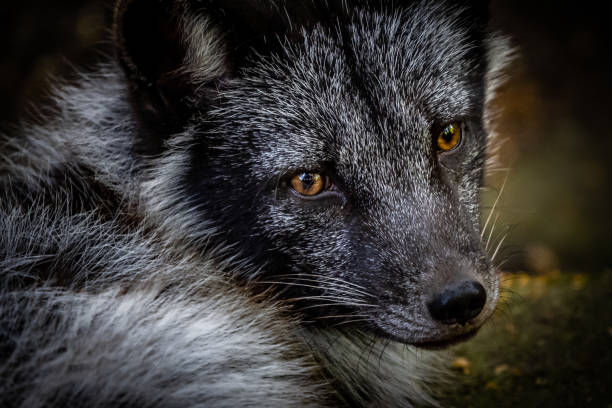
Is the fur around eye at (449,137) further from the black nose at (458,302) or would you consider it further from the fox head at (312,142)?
the black nose at (458,302)

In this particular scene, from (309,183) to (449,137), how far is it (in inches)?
33.3

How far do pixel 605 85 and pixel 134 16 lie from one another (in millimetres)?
6955

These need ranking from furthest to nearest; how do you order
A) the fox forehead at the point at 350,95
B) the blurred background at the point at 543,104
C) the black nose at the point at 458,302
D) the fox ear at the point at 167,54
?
1. the blurred background at the point at 543,104
2. the fox forehead at the point at 350,95
3. the fox ear at the point at 167,54
4. the black nose at the point at 458,302

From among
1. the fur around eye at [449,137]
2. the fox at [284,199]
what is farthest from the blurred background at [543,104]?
the fox at [284,199]

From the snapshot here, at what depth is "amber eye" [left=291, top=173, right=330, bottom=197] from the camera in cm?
294

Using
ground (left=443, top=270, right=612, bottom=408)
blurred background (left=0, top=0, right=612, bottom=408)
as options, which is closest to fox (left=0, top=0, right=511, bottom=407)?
ground (left=443, top=270, right=612, bottom=408)

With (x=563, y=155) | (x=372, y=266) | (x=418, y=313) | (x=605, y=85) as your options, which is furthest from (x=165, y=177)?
(x=605, y=85)

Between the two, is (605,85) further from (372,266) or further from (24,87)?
(24,87)

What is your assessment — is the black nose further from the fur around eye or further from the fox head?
the fur around eye

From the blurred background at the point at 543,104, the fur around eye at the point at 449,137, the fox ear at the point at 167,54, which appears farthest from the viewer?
the blurred background at the point at 543,104

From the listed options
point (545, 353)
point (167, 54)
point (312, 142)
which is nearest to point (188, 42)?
point (167, 54)

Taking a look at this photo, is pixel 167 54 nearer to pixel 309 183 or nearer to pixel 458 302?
pixel 309 183

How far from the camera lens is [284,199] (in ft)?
9.69

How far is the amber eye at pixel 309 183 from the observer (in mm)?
2943
